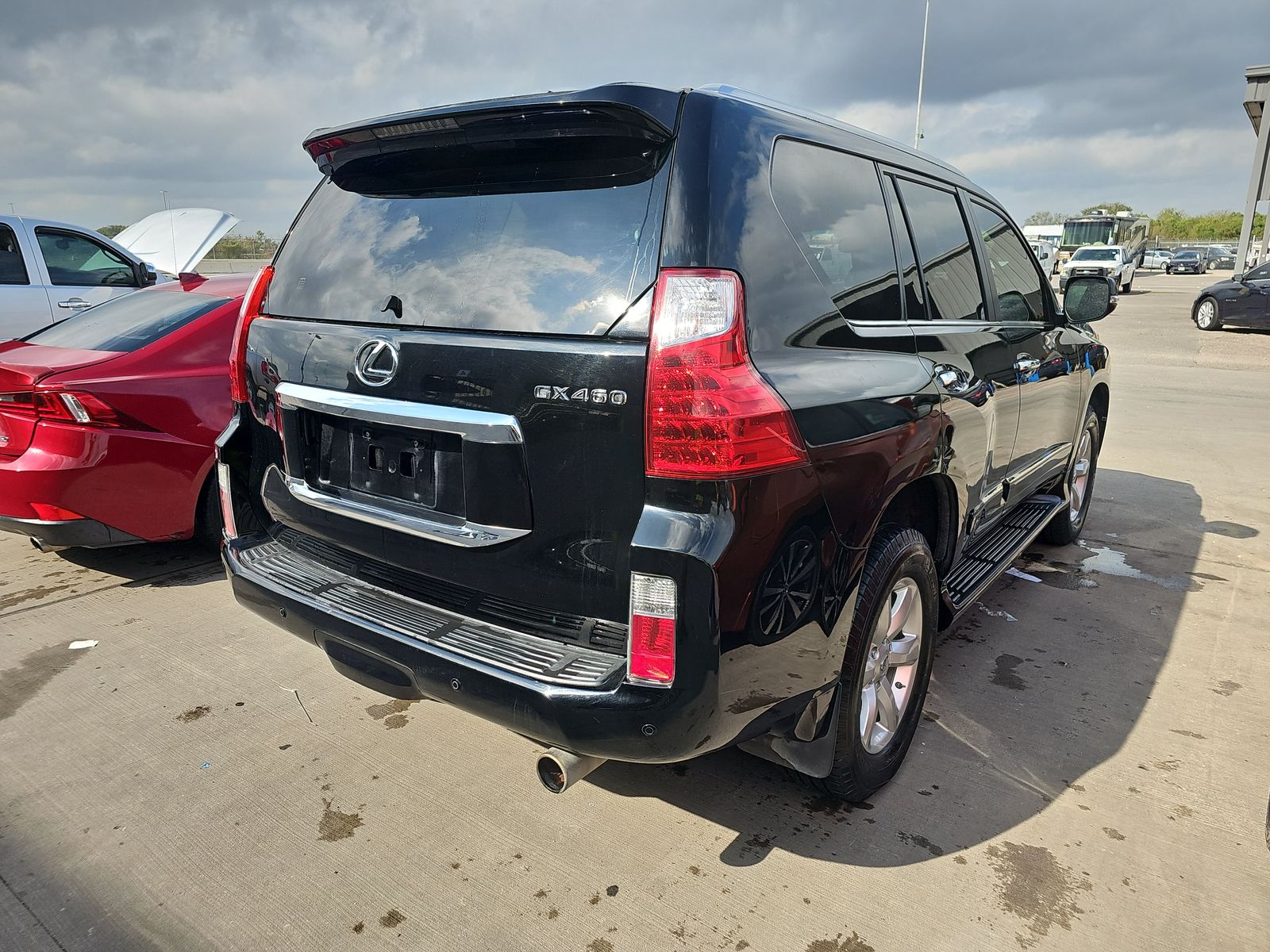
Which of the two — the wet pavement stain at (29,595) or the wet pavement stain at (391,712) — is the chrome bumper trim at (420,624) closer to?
the wet pavement stain at (391,712)

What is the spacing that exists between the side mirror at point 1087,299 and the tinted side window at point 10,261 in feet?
27.2

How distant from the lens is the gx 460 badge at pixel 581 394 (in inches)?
75.6

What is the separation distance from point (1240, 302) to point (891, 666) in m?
19.2

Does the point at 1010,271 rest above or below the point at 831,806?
above

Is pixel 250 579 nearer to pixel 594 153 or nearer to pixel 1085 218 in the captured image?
pixel 594 153

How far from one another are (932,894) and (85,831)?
2.38 m

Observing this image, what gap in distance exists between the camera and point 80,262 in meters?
8.04

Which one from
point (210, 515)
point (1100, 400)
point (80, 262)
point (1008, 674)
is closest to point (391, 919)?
point (1008, 674)

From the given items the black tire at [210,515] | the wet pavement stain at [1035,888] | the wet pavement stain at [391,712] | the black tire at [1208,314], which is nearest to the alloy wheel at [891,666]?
the wet pavement stain at [1035,888]

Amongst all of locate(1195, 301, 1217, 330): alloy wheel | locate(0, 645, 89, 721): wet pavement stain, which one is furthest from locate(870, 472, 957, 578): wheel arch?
locate(1195, 301, 1217, 330): alloy wheel

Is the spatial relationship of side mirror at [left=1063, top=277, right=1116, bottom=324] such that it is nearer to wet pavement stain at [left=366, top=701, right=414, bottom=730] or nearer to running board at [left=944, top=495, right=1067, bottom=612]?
running board at [left=944, top=495, right=1067, bottom=612]

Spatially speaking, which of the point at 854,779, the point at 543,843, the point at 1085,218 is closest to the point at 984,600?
the point at 854,779

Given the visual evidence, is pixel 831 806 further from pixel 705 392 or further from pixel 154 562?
pixel 154 562

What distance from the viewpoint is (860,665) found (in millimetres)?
2352
